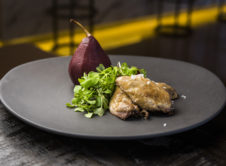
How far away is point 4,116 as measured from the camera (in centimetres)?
82

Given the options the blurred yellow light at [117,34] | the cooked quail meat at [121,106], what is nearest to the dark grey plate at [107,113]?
the cooked quail meat at [121,106]

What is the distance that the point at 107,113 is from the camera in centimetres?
74

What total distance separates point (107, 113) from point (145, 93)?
0.10m

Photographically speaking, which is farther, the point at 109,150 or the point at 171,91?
the point at 171,91

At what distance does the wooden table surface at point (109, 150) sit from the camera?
2.09ft

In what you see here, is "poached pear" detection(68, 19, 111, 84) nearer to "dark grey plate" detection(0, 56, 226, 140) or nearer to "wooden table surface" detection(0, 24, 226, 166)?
"dark grey plate" detection(0, 56, 226, 140)

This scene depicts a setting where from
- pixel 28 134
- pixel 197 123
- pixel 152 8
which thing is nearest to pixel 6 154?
pixel 28 134

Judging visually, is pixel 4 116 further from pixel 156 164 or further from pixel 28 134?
pixel 156 164

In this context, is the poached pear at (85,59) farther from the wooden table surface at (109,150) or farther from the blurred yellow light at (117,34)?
the blurred yellow light at (117,34)

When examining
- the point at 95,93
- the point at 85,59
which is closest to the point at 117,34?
the point at 85,59

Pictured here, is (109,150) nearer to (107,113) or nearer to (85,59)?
(107,113)

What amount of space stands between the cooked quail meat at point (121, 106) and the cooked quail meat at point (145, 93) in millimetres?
11

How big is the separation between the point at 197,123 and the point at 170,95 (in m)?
0.16

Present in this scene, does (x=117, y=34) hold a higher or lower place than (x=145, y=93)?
lower
